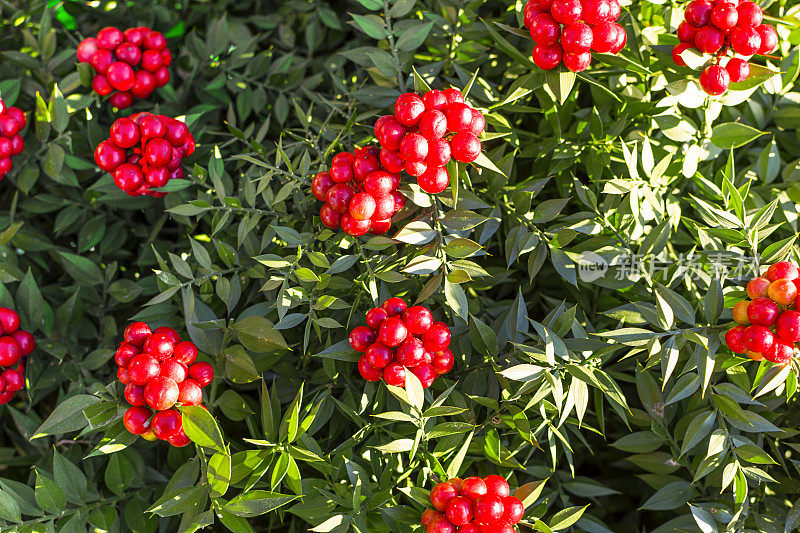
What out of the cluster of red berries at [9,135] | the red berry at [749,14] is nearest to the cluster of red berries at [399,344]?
the red berry at [749,14]

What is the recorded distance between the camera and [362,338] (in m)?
0.80

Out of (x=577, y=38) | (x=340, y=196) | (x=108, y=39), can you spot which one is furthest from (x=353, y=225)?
(x=108, y=39)

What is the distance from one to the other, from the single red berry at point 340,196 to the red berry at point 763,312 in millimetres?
545

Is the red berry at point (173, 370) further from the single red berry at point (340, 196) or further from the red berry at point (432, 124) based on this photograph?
the red berry at point (432, 124)

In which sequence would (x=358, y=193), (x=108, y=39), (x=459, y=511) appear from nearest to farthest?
1. (x=459, y=511)
2. (x=358, y=193)
3. (x=108, y=39)

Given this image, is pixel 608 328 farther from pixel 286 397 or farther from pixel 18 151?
pixel 18 151

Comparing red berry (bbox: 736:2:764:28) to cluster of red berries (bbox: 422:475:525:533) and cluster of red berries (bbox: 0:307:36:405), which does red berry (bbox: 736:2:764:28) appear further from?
cluster of red berries (bbox: 0:307:36:405)

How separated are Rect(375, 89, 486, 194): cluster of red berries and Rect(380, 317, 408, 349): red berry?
0.19 m

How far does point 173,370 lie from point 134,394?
6cm

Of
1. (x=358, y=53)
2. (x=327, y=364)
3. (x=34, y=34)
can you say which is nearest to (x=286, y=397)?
(x=327, y=364)

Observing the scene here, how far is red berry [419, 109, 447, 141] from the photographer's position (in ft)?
2.52

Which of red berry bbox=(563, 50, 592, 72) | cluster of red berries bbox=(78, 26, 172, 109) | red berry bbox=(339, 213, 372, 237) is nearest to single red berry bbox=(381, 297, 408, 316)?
red berry bbox=(339, 213, 372, 237)

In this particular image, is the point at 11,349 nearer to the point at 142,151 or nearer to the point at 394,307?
the point at 142,151

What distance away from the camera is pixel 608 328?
3.12 feet
